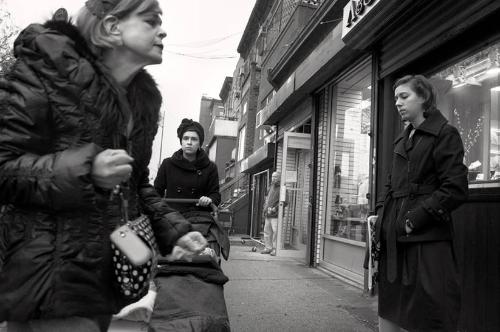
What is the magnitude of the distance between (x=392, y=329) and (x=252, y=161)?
12.9 m

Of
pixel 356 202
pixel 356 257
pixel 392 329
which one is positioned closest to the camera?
pixel 392 329

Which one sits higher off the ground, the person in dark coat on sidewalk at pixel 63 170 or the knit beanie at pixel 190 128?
the knit beanie at pixel 190 128

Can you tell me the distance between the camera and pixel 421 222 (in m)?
2.60

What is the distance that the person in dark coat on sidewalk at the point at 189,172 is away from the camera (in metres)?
4.35

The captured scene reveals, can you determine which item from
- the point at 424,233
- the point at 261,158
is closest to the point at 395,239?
the point at 424,233

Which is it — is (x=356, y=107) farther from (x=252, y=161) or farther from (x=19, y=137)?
(x=252, y=161)

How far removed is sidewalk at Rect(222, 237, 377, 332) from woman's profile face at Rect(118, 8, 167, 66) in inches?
133

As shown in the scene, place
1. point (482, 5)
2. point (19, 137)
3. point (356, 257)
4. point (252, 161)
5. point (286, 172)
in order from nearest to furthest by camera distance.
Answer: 1. point (19, 137)
2. point (482, 5)
3. point (356, 257)
4. point (286, 172)
5. point (252, 161)

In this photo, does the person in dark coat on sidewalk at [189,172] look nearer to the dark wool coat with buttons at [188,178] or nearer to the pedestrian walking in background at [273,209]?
the dark wool coat with buttons at [188,178]

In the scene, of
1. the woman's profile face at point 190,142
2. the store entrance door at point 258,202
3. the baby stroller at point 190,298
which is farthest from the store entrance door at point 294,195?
the baby stroller at point 190,298

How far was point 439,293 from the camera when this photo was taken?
2.54m

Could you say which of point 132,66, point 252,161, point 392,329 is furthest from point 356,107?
point 252,161

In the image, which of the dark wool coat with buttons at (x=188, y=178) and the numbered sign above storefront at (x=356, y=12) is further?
the numbered sign above storefront at (x=356, y=12)

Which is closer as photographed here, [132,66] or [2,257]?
[2,257]
